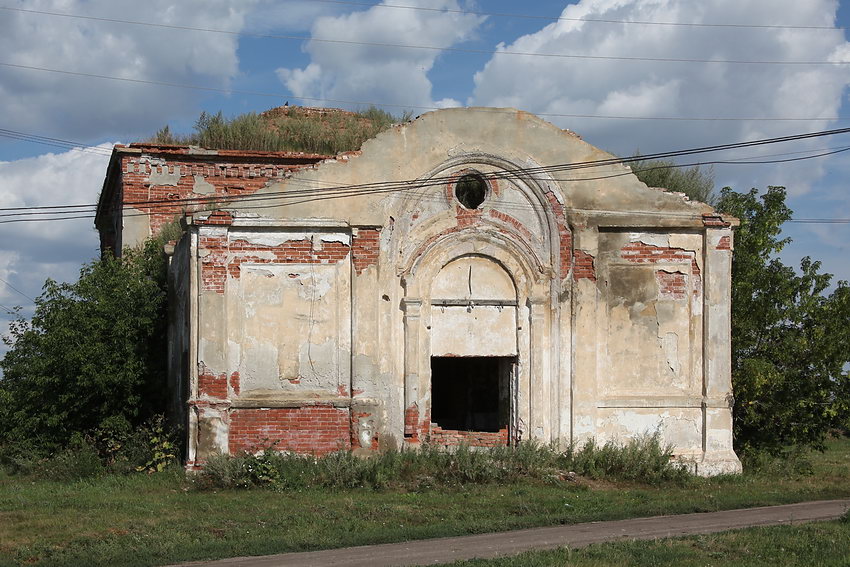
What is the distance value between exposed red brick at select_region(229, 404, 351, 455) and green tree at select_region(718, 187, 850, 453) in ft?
22.4

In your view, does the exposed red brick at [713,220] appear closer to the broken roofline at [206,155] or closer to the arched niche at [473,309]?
the arched niche at [473,309]

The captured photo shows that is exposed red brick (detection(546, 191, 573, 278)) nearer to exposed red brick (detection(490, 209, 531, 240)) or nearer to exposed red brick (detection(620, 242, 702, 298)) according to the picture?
exposed red brick (detection(490, 209, 531, 240))

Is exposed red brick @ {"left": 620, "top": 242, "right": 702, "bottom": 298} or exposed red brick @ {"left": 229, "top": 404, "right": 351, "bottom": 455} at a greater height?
exposed red brick @ {"left": 620, "top": 242, "right": 702, "bottom": 298}

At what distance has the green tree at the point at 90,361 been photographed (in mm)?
15742

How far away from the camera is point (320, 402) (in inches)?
560

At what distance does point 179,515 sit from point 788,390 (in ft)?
34.7

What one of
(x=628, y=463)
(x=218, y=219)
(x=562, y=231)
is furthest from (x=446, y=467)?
(x=218, y=219)

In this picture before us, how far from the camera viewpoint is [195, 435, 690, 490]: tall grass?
13312 mm

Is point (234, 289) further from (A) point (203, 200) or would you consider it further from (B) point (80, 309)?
(A) point (203, 200)

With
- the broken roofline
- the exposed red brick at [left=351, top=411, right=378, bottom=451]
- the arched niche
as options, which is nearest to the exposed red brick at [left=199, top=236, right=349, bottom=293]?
the arched niche

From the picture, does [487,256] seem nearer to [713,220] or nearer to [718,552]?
[713,220]

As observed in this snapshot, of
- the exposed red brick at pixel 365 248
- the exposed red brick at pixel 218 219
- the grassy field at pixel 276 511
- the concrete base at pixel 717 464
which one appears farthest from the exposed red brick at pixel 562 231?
the exposed red brick at pixel 218 219

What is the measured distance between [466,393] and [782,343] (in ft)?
20.8

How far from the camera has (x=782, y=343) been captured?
54.6ft
